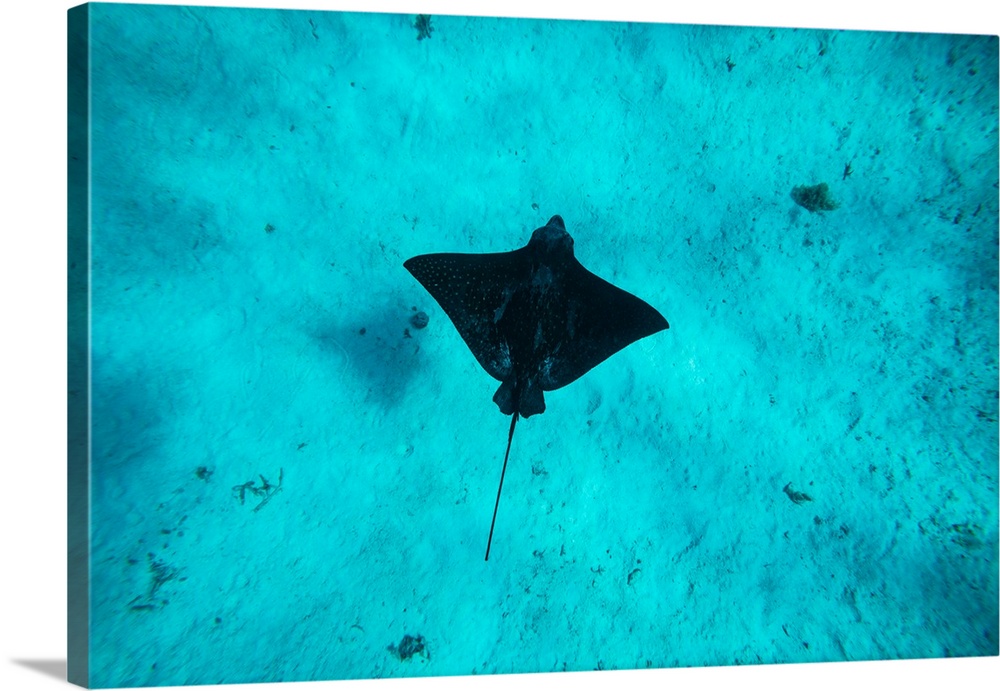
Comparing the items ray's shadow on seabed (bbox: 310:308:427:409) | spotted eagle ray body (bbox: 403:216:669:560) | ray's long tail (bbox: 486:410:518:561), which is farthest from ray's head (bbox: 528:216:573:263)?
ray's long tail (bbox: 486:410:518:561)

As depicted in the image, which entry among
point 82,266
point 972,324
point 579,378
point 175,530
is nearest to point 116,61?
point 82,266

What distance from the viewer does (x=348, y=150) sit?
2359mm

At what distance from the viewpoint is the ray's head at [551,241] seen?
7.89 ft

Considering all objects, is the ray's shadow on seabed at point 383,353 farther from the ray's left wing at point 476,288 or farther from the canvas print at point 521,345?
the ray's left wing at point 476,288

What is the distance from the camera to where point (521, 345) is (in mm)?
2438

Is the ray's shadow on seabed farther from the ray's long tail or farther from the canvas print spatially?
the ray's long tail

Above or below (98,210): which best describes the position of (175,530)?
below

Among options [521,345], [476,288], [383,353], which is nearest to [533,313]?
[521,345]

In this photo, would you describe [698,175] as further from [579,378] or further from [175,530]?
[175,530]

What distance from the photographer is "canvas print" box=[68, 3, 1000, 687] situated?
2266 mm

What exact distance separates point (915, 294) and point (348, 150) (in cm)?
260

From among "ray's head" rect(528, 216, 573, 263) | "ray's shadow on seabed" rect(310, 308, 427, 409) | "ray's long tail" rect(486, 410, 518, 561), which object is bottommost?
"ray's long tail" rect(486, 410, 518, 561)

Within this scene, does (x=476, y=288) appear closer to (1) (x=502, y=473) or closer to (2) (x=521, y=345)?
(2) (x=521, y=345)

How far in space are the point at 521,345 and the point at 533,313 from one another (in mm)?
162
